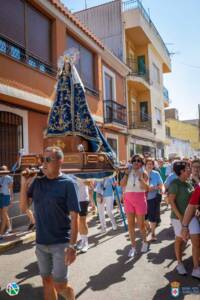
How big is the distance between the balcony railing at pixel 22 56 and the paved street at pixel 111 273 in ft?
17.1

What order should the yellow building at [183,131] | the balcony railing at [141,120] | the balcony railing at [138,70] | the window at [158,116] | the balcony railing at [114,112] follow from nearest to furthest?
the balcony railing at [114,112] < the balcony railing at [141,120] < the balcony railing at [138,70] < the window at [158,116] < the yellow building at [183,131]

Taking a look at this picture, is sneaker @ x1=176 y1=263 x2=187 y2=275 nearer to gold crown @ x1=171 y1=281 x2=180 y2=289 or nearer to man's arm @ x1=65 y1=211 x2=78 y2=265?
gold crown @ x1=171 y1=281 x2=180 y2=289

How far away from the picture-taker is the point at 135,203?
6.07 m

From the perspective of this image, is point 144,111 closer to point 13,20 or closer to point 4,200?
point 13,20

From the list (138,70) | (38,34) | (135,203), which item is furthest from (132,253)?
(138,70)

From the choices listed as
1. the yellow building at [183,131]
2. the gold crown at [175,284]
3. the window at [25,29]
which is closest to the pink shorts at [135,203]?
the gold crown at [175,284]

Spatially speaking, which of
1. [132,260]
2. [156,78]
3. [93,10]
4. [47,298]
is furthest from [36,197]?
[156,78]

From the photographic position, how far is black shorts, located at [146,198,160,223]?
718 centimetres

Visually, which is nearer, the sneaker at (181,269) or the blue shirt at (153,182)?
the sneaker at (181,269)

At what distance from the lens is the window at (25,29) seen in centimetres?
920

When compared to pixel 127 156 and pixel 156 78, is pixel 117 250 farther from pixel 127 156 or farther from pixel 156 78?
pixel 156 78

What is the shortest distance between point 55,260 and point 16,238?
4513 mm

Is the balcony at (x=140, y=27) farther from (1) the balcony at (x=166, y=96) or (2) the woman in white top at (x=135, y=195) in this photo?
(2) the woman in white top at (x=135, y=195)

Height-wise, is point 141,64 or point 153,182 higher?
point 141,64
